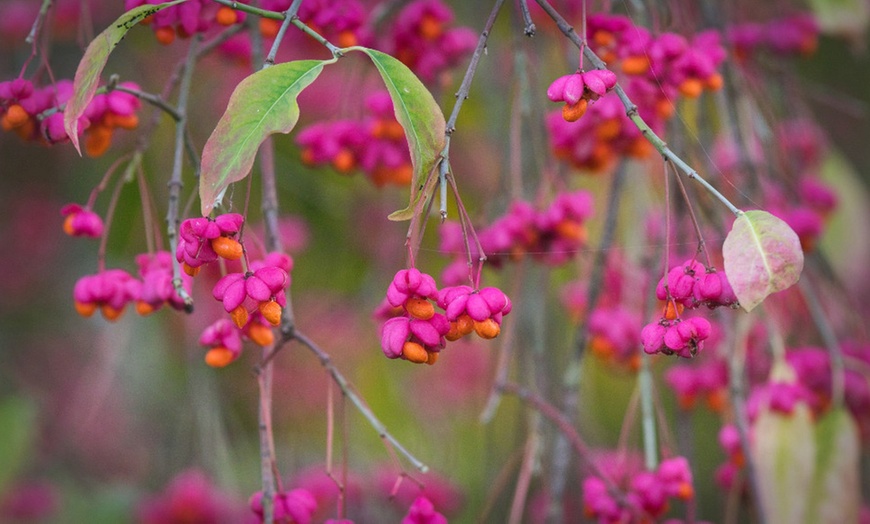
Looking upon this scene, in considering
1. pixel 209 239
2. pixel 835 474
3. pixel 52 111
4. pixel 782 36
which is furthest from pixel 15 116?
pixel 782 36

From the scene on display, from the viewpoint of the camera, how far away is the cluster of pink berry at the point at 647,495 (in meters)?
1.19

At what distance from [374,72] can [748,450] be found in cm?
101

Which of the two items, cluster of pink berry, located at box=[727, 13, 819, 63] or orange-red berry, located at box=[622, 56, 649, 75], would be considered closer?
orange-red berry, located at box=[622, 56, 649, 75]

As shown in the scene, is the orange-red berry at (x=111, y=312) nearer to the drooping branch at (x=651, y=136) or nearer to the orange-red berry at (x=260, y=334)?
the orange-red berry at (x=260, y=334)

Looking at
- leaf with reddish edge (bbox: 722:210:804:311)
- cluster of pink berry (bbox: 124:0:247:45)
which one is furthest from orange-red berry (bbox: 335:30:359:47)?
leaf with reddish edge (bbox: 722:210:804:311)

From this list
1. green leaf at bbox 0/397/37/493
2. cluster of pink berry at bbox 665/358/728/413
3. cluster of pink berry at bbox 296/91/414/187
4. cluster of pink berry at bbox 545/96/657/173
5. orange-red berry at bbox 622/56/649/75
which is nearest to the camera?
orange-red berry at bbox 622/56/649/75

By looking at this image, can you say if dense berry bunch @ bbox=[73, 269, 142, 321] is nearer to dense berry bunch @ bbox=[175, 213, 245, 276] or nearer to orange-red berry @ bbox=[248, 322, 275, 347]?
Result: orange-red berry @ bbox=[248, 322, 275, 347]

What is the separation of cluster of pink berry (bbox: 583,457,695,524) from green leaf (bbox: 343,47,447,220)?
1.98 ft

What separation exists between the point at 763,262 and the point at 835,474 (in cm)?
91

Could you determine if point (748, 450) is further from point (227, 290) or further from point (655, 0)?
point (227, 290)

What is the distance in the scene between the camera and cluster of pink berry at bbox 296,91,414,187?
1.34 metres

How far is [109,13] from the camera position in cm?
215

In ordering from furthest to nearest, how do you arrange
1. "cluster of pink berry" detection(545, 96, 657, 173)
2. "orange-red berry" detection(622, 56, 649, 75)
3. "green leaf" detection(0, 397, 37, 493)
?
"green leaf" detection(0, 397, 37, 493) < "cluster of pink berry" detection(545, 96, 657, 173) < "orange-red berry" detection(622, 56, 649, 75)

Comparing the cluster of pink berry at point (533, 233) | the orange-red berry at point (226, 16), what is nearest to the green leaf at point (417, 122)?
the orange-red berry at point (226, 16)
